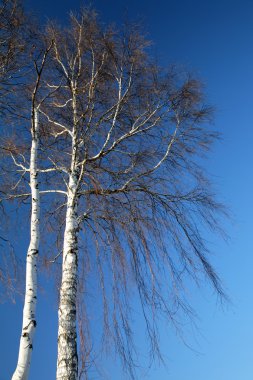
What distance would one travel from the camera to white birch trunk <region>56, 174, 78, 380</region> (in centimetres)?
458

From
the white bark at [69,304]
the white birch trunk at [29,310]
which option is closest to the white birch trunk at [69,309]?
the white bark at [69,304]

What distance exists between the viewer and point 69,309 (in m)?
4.91

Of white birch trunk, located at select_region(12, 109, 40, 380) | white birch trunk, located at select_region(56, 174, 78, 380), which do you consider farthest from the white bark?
white birch trunk, located at select_region(12, 109, 40, 380)

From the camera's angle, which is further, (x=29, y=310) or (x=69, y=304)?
(x=69, y=304)

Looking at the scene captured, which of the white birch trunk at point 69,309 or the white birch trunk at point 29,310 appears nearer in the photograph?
the white birch trunk at point 29,310

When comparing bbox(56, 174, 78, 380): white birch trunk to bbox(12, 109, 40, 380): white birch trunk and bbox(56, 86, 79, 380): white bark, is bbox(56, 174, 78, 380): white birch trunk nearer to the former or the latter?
bbox(56, 86, 79, 380): white bark

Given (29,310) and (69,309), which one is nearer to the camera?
(29,310)

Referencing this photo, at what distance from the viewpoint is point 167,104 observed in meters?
7.36

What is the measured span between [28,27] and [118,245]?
13.8 feet

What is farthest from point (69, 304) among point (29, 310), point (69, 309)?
point (29, 310)

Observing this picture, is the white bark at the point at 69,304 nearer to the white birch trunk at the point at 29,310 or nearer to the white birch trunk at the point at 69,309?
the white birch trunk at the point at 69,309

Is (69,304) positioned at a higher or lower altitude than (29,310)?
higher

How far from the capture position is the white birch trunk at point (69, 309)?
458cm

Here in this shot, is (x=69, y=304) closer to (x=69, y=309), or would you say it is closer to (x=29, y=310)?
(x=69, y=309)
